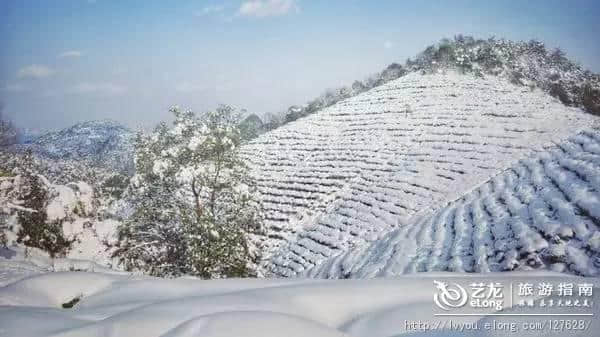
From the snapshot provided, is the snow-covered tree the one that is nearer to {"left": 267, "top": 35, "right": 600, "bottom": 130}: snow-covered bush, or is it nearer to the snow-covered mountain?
{"left": 267, "top": 35, "right": 600, "bottom": 130}: snow-covered bush

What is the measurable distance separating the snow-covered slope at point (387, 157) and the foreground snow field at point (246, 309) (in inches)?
307

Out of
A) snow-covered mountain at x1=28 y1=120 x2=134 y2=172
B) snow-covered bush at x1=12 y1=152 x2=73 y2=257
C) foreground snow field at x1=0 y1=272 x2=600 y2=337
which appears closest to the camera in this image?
foreground snow field at x1=0 y1=272 x2=600 y2=337

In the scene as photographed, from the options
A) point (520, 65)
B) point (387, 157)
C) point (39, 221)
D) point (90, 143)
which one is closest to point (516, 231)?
point (387, 157)

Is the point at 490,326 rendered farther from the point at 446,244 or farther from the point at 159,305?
the point at 446,244

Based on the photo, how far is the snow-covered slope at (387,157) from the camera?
35.6 ft

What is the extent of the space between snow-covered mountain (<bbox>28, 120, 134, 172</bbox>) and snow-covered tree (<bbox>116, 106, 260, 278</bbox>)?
188 ft

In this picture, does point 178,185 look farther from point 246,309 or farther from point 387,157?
point 246,309

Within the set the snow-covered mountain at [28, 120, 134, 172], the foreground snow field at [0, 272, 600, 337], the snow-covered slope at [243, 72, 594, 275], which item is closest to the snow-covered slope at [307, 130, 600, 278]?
the snow-covered slope at [243, 72, 594, 275]

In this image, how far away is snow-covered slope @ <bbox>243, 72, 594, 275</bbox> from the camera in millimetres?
10859

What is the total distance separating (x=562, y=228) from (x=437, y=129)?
42.0ft

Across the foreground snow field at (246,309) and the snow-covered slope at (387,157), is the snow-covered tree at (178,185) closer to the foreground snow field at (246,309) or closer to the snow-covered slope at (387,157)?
the snow-covered slope at (387,157)

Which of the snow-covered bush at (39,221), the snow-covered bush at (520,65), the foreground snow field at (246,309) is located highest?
the snow-covered bush at (520,65)

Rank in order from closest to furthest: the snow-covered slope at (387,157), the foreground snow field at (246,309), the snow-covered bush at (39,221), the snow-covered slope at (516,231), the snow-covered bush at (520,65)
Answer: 1. the foreground snow field at (246,309)
2. the snow-covered slope at (516,231)
3. the snow-covered bush at (39,221)
4. the snow-covered slope at (387,157)
5. the snow-covered bush at (520,65)

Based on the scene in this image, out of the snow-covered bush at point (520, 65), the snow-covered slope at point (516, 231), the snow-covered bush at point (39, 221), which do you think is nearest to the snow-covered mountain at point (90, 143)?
the snow-covered bush at point (520, 65)
